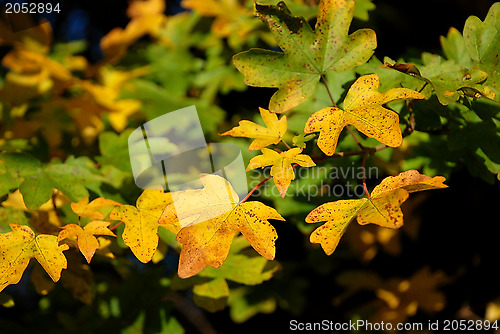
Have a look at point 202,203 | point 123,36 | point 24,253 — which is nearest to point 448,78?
point 202,203

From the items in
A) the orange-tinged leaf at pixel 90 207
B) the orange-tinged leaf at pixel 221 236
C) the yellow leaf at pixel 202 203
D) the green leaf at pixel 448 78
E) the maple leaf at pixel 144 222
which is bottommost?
the orange-tinged leaf at pixel 90 207

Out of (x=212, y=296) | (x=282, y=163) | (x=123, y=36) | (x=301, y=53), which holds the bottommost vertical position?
(x=212, y=296)

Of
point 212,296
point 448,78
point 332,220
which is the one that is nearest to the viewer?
point 332,220

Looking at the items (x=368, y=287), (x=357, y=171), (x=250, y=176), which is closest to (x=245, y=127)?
(x=250, y=176)

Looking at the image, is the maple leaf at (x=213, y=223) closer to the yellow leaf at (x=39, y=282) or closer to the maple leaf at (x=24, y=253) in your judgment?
the maple leaf at (x=24, y=253)

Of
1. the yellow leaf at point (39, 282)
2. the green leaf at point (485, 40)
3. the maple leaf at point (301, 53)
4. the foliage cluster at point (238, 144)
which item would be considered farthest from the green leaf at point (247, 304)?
the green leaf at point (485, 40)

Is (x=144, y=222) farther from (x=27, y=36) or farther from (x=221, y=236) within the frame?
(x=27, y=36)
